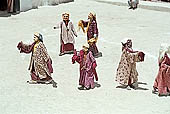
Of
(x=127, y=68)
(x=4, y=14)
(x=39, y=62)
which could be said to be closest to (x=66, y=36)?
(x=39, y=62)

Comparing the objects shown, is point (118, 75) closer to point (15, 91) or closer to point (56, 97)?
point (56, 97)

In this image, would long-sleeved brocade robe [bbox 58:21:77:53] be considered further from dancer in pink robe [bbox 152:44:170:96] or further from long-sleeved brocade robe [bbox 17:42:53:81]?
dancer in pink robe [bbox 152:44:170:96]

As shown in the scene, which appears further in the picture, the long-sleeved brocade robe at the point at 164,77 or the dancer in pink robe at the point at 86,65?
the dancer in pink robe at the point at 86,65

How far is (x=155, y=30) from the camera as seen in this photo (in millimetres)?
16828

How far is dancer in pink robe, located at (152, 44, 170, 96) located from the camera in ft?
27.5

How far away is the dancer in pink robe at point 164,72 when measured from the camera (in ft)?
27.5

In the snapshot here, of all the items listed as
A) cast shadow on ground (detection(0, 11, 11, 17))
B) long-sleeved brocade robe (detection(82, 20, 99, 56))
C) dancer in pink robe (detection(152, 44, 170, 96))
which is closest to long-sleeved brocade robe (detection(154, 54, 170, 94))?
dancer in pink robe (detection(152, 44, 170, 96))

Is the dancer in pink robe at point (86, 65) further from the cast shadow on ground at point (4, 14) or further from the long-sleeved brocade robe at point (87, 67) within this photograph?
the cast shadow on ground at point (4, 14)

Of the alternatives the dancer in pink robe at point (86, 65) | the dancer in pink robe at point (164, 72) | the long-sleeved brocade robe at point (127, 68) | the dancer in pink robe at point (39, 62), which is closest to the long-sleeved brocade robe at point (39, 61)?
the dancer in pink robe at point (39, 62)

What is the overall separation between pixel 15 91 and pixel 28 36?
660cm

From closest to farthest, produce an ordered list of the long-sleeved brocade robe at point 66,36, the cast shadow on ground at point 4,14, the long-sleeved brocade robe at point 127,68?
1. the long-sleeved brocade robe at point 127,68
2. the long-sleeved brocade robe at point 66,36
3. the cast shadow on ground at point 4,14

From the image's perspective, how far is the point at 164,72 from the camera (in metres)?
8.40

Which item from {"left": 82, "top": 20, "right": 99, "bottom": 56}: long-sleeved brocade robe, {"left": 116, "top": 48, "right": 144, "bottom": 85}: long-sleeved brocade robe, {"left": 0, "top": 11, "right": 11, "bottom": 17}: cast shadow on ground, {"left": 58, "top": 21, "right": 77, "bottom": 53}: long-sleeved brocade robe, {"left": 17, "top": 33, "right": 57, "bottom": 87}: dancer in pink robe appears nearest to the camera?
{"left": 116, "top": 48, "right": 144, "bottom": 85}: long-sleeved brocade robe

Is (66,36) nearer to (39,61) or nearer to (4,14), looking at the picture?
(39,61)
